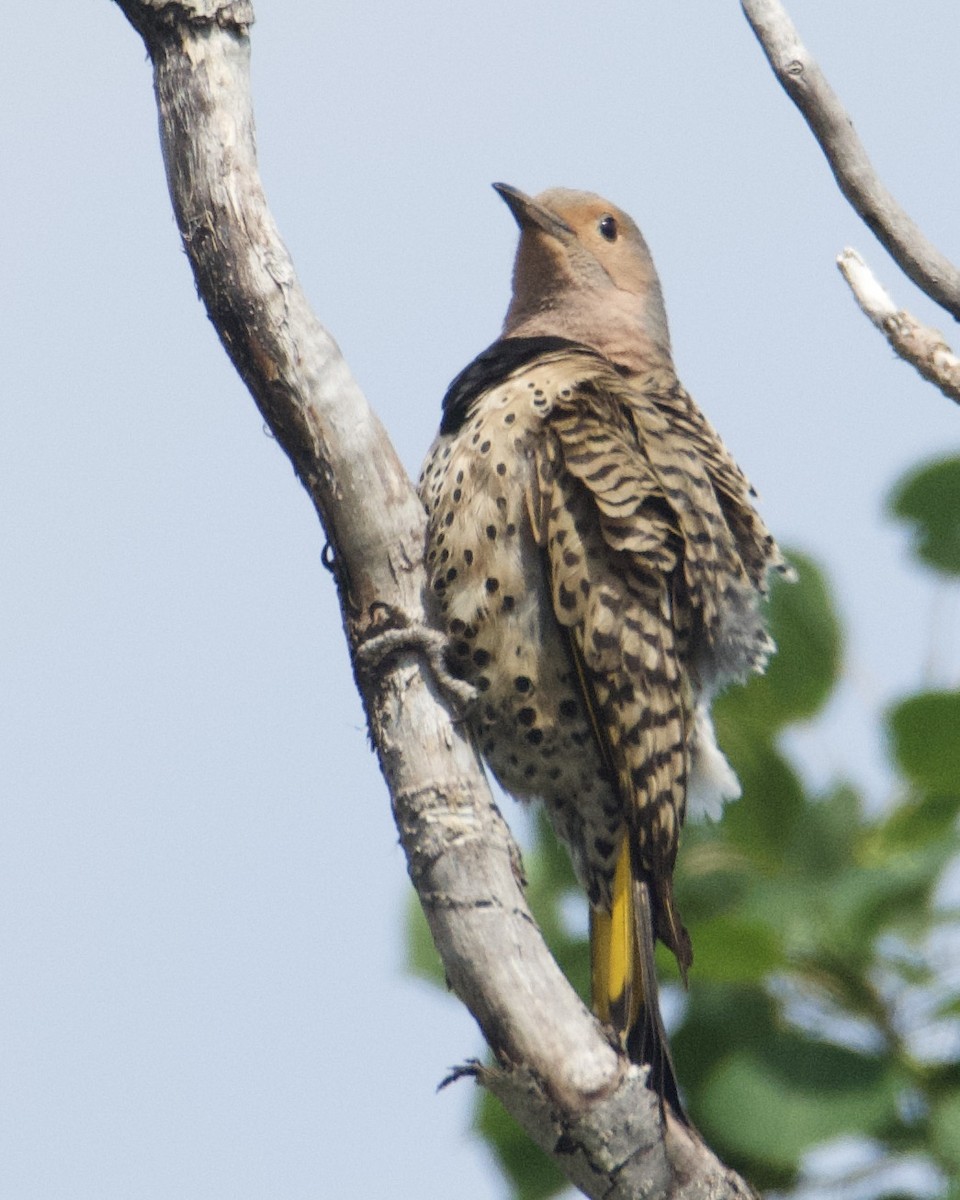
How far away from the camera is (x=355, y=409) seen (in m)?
3.16

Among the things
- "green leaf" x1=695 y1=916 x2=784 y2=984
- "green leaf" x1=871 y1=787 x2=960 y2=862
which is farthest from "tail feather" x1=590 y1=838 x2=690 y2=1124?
"green leaf" x1=871 y1=787 x2=960 y2=862

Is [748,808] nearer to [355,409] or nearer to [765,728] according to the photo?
[765,728]

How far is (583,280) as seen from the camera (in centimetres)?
500

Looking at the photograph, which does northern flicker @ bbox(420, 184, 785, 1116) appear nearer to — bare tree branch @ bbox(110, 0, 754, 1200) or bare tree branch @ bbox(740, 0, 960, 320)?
bare tree branch @ bbox(110, 0, 754, 1200)

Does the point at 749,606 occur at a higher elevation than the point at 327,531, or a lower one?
lower

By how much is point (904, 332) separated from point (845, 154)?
16.7 inches

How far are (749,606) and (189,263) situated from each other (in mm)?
1870

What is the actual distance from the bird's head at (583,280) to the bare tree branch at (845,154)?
1453 millimetres

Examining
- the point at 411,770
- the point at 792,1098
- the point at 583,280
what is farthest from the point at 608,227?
the point at 792,1098

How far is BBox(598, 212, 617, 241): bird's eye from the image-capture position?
5.16 m

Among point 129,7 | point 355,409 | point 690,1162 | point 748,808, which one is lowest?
point 690,1162

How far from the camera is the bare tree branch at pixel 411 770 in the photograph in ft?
9.77

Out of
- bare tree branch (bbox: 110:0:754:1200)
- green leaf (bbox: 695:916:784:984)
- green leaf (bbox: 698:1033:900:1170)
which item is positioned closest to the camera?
bare tree branch (bbox: 110:0:754:1200)

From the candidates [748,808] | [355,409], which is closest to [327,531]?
[355,409]
